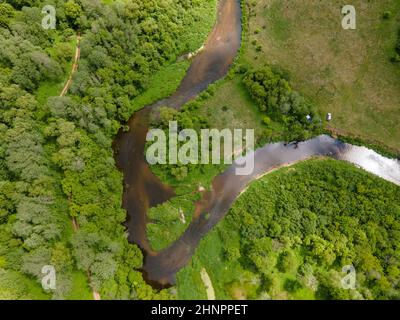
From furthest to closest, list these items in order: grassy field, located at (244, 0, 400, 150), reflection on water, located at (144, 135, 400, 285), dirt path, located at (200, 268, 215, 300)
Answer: grassy field, located at (244, 0, 400, 150) → reflection on water, located at (144, 135, 400, 285) → dirt path, located at (200, 268, 215, 300)

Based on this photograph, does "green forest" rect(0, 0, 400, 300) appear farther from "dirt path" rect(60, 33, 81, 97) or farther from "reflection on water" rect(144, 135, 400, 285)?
"reflection on water" rect(144, 135, 400, 285)

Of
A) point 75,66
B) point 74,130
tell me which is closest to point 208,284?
point 74,130

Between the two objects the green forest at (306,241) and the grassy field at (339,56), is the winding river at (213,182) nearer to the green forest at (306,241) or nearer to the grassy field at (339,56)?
the green forest at (306,241)

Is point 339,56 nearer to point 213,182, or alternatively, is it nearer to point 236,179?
point 236,179

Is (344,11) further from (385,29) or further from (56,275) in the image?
(56,275)

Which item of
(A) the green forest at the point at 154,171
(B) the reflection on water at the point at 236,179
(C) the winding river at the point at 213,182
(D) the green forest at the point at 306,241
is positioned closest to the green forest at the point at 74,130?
(A) the green forest at the point at 154,171

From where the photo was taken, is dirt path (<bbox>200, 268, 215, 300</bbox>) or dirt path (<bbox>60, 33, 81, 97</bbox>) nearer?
dirt path (<bbox>200, 268, 215, 300</bbox>)

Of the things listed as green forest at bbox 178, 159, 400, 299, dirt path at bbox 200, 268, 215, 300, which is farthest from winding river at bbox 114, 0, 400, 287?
dirt path at bbox 200, 268, 215, 300
